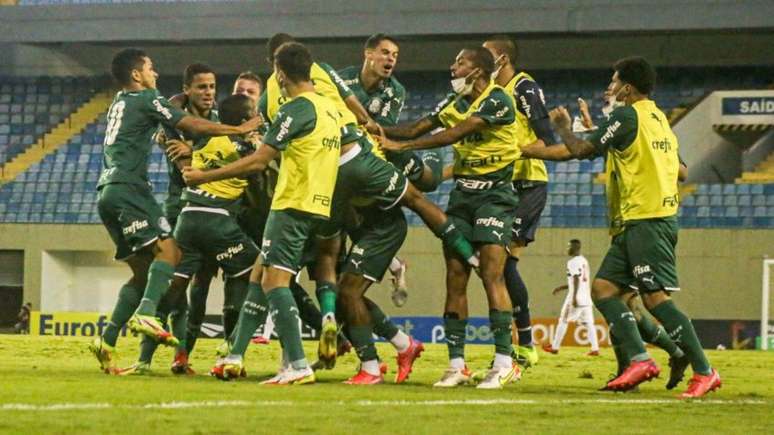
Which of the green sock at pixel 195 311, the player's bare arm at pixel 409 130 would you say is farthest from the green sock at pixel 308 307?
the player's bare arm at pixel 409 130

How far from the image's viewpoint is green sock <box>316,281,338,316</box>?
32.3 feet

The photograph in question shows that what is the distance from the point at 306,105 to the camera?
9172mm

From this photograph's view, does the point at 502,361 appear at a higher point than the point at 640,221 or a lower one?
lower

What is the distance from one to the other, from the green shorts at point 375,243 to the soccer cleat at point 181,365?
1.65 metres

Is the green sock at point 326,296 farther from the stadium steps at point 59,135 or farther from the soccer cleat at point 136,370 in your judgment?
the stadium steps at point 59,135

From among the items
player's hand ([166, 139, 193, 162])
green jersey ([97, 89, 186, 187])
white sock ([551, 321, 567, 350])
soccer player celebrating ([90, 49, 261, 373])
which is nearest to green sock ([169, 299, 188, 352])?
soccer player celebrating ([90, 49, 261, 373])

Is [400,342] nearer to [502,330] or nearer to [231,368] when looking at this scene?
[502,330]

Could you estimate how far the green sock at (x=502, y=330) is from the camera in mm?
10047

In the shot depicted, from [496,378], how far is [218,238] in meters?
2.29

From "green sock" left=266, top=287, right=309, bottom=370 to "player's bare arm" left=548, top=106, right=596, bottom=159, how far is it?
2.17 metres

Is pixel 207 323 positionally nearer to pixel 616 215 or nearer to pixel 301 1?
pixel 301 1

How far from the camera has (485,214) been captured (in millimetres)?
10156

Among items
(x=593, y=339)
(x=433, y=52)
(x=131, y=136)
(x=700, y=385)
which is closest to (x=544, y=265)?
(x=433, y=52)

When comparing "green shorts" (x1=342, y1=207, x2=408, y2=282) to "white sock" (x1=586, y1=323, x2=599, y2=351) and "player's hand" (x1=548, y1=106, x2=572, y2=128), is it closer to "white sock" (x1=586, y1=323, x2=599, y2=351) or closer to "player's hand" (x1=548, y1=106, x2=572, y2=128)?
"player's hand" (x1=548, y1=106, x2=572, y2=128)
